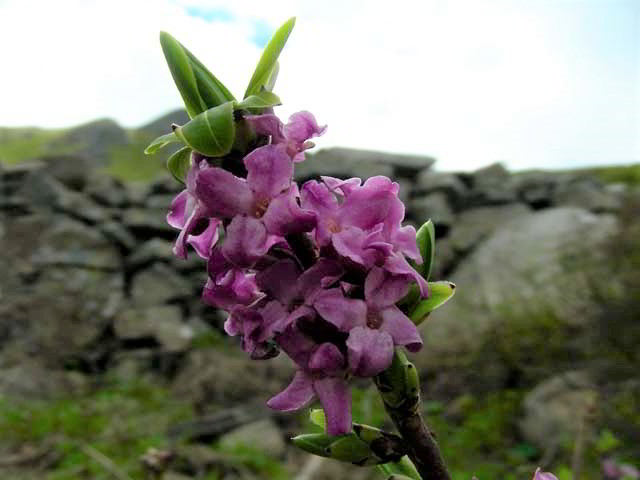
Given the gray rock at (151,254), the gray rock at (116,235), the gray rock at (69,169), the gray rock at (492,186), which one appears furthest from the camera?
the gray rock at (69,169)

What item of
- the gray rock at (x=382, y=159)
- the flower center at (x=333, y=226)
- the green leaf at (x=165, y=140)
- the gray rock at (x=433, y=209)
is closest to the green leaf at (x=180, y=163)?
the green leaf at (x=165, y=140)

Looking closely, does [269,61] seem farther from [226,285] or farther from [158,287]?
[158,287]

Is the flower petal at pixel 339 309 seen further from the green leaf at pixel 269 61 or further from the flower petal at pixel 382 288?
the green leaf at pixel 269 61

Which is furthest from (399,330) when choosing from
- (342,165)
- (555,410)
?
(342,165)

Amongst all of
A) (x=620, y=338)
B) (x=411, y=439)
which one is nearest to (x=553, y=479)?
(x=411, y=439)

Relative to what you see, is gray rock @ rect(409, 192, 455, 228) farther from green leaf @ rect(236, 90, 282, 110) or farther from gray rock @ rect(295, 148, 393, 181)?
green leaf @ rect(236, 90, 282, 110)

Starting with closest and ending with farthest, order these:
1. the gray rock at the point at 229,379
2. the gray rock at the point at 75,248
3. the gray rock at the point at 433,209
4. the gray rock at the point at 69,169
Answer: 1. the gray rock at the point at 229,379
2. the gray rock at the point at 75,248
3. the gray rock at the point at 433,209
4. the gray rock at the point at 69,169
